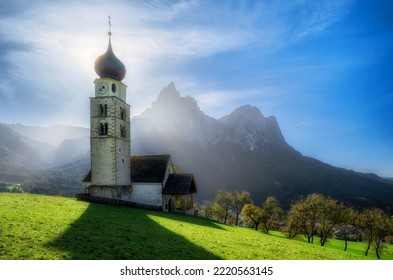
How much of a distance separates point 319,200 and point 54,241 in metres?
36.1

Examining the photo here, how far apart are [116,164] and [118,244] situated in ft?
68.4

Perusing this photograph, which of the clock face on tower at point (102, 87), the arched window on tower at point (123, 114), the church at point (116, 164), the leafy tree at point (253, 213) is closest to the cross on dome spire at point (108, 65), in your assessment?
the church at point (116, 164)

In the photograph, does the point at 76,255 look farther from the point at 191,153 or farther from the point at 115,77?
the point at 191,153

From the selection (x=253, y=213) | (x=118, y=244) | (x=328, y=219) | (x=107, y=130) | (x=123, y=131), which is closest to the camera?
(x=118, y=244)

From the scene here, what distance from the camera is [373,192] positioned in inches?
4722

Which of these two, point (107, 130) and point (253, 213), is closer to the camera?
point (107, 130)

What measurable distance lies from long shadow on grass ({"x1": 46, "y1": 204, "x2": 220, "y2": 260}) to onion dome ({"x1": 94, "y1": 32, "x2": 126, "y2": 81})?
2112 centimetres

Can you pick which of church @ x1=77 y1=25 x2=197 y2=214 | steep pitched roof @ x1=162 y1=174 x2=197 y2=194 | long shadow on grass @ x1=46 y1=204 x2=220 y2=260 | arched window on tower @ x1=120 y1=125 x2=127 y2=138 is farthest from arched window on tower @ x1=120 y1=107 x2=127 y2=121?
long shadow on grass @ x1=46 y1=204 x2=220 y2=260

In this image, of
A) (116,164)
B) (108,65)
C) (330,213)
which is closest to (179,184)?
(116,164)

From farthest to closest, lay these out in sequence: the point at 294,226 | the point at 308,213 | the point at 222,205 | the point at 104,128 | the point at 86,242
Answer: the point at 222,205, the point at 294,226, the point at 308,213, the point at 104,128, the point at 86,242

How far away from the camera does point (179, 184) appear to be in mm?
36125

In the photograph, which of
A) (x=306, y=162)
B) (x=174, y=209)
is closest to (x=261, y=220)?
(x=174, y=209)

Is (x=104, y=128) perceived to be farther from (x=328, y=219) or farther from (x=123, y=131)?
(x=328, y=219)

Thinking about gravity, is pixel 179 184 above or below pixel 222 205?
above
